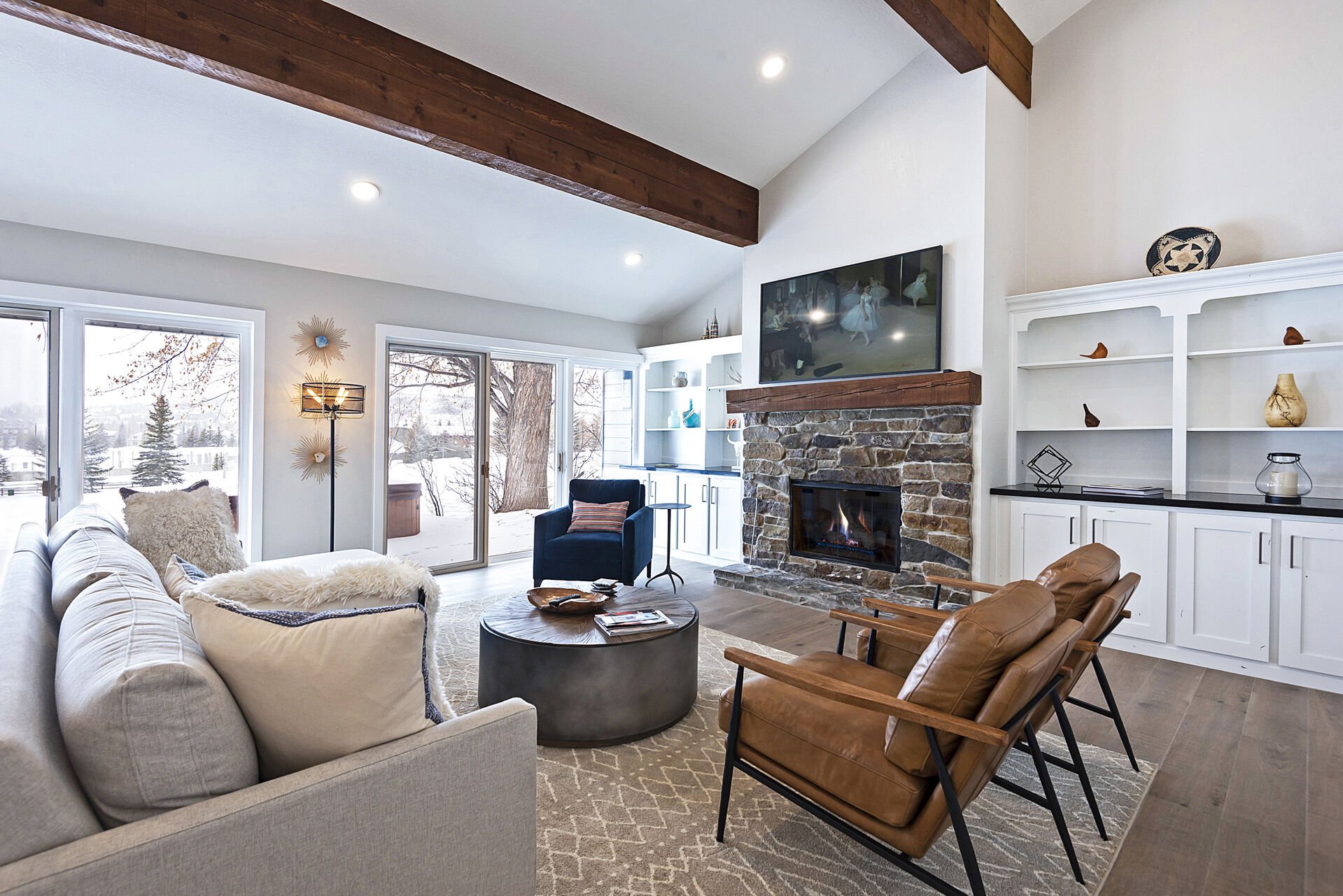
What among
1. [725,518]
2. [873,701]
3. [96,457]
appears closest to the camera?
[873,701]

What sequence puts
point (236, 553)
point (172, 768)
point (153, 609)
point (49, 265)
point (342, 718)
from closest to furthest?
point (172, 768), point (342, 718), point (153, 609), point (236, 553), point (49, 265)

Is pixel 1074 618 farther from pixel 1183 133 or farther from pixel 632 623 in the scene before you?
pixel 1183 133

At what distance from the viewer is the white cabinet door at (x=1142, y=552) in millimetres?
3604

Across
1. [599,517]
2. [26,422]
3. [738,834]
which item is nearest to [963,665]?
[738,834]

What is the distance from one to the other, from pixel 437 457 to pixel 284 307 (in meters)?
1.60

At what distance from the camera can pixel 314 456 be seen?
482 centimetres

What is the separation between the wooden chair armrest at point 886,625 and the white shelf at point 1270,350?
271 centimetres

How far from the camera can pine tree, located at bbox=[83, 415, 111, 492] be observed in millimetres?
4055

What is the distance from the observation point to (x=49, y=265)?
3.85 m

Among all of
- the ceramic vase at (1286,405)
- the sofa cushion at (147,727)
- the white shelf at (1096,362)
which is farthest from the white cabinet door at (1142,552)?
the sofa cushion at (147,727)

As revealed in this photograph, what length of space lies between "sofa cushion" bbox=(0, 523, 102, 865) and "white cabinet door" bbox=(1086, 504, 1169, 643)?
4.20 metres

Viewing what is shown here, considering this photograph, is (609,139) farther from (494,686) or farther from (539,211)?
(494,686)

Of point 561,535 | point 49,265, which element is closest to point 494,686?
point 561,535

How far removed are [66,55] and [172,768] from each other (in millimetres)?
3599
